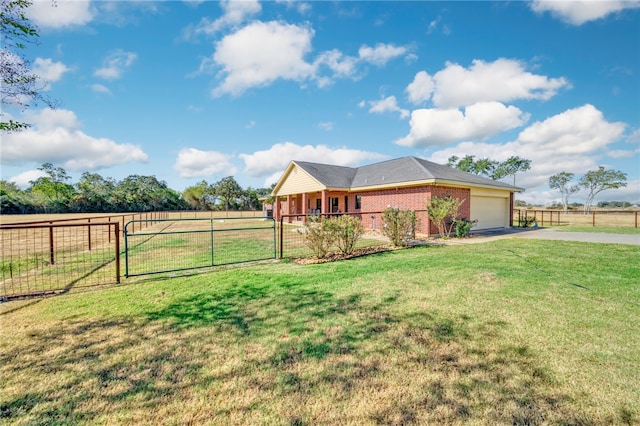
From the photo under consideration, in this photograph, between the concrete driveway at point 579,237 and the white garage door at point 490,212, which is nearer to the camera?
the concrete driveway at point 579,237

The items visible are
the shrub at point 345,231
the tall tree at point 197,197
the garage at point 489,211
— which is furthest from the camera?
the tall tree at point 197,197

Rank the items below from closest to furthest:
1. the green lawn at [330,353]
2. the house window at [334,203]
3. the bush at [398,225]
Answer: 1. the green lawn at [330,353]
2. the bush at [398,225]
3. the house window at [334,203]

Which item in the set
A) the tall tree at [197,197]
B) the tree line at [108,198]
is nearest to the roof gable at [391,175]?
the tree line at [108,198]

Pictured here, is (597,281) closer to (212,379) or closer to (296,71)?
(212,379)

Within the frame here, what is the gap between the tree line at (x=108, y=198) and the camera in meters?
48.7

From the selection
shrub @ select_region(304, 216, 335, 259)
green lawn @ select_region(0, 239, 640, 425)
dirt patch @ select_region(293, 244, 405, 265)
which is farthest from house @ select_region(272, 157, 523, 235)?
green lawn @ select_region(0, 239, 640, 425)

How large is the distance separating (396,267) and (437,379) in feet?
15.6

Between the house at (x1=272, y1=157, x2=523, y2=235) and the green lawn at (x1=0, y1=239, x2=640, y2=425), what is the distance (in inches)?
361

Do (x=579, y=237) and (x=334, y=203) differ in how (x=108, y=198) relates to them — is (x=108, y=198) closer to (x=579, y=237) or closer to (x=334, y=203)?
(x=334, y=203)

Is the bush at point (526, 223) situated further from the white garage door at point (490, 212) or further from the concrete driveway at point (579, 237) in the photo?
the concrete driveway at point (579, 237)

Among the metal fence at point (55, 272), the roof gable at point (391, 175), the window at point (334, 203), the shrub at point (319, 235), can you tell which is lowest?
the metal fence at point (55, 272)

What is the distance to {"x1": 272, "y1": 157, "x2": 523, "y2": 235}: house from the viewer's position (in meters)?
14.8

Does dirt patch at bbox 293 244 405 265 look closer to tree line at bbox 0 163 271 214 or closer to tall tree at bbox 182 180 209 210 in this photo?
tree line at bbox 0 163 271 214

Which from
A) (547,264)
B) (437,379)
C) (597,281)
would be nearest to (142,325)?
(437,379)
